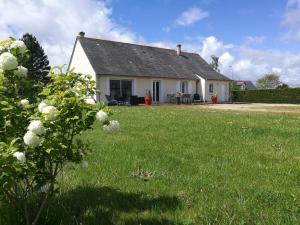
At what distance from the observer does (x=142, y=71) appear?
3456 cm

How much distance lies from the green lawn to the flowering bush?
2.83 feet

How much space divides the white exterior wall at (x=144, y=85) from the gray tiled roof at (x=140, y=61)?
2.06 ft

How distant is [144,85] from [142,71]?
143 cm

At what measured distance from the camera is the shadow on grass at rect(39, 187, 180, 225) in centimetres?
353

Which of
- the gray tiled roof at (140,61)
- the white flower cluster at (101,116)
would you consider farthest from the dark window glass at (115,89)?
the white flower cluster at (101,116)

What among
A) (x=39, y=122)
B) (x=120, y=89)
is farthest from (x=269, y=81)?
(x=39, y=122)

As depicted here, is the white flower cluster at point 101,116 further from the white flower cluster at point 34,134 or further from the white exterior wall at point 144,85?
the white exterior wall at point 144,85

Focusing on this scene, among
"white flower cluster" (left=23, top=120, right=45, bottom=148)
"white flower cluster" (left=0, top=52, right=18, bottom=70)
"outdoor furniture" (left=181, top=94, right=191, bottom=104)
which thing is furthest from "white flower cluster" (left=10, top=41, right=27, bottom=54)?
"outdoor furniture" (left=181, top=94, right=191, bottom=104)

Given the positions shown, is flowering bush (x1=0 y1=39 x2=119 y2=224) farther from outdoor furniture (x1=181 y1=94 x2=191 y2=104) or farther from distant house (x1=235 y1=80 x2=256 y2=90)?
distant house (x1=235 y1=80 x2=256 y2=90)

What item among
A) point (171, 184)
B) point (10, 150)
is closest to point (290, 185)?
point (171, 184)

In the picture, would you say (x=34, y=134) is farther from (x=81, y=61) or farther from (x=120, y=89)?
(x=81, y=61)

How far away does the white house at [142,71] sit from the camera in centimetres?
3203

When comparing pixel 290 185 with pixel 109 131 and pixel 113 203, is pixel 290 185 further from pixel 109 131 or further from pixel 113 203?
pixel 109 131

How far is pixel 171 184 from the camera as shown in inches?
183
